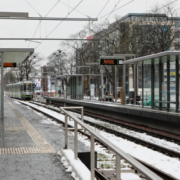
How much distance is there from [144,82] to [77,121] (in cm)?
1161

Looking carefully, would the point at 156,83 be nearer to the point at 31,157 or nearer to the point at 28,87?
the point at 31,157

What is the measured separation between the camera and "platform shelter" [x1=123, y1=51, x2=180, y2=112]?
14539 millimetres

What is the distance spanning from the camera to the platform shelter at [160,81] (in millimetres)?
14539

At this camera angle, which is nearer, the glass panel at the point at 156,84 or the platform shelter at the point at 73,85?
the glass panel at the point at 156,84

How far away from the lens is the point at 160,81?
51.6 feet

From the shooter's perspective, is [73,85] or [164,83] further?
[73,85]

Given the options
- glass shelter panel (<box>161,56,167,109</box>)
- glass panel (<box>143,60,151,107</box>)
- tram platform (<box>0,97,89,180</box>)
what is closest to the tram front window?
glass panel (<box>143,60,151,107</box>)

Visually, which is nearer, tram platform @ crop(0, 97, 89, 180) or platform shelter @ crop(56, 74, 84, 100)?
tram platform @ crop(0, 97, 89, 180)

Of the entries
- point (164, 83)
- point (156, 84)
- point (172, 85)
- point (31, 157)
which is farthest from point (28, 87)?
point (31, 157)

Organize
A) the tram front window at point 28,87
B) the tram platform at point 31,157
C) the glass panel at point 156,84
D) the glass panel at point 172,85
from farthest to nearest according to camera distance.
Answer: the tram front window at point 28,87, the glass panel at point 156,84, the glass panel at point 172,85, the tram platform at point 31,157

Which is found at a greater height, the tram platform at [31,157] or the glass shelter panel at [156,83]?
the glass shelter panel at [156,83]

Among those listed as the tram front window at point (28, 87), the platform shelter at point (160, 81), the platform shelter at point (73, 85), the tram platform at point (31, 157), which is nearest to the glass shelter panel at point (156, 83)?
the platform shelter at point (160, 81)

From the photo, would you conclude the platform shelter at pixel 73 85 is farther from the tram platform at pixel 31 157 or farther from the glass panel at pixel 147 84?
the tram platform at pixel 31 157

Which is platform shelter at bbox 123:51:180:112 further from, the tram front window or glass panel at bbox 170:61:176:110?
the tram front window
